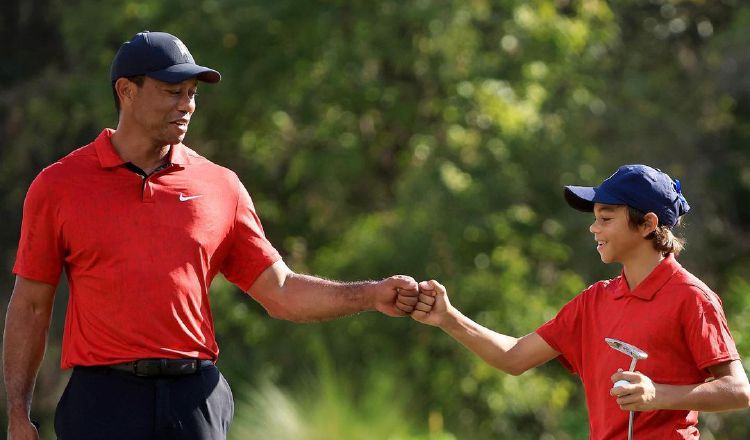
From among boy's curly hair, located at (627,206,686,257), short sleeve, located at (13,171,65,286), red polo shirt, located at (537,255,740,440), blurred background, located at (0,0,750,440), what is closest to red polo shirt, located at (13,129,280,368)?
short sleeve, located at (13,171,65,286)

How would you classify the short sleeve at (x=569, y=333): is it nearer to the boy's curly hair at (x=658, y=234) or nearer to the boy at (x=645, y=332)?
the boy at (x=645, y=332)

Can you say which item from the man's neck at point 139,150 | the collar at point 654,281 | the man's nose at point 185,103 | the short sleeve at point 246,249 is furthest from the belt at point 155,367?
the collar at point 654,281

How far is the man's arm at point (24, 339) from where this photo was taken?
4754mm

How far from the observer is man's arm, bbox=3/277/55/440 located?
475 centimetres

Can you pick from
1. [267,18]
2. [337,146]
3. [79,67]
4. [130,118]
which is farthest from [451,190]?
[130,118]

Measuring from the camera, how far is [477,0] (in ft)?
44.2

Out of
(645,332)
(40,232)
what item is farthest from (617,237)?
(40,232)

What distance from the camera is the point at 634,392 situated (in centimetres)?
425

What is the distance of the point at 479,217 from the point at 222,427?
8.24 meters

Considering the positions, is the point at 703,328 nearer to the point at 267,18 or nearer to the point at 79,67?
the point at 267,18

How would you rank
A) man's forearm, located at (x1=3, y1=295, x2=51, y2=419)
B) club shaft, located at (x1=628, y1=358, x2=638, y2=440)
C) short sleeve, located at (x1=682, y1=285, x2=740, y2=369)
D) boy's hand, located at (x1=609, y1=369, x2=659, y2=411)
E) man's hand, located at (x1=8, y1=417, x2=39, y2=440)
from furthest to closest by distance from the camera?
1. man's forearm, located at (x1=3, y1=295, x2=51, y2=419)
2. man's hand, located at (x1=8, y1=417, x2=39, y2=440)
3. short sleeve, located at (x1=682, y1=285, x2=740, y2=369)
4. club shaft, located at (x1=628, y1=358, x2=638, y2=440)
5. boy's hand, located at (x1=609, y1=369, x2=659, y2=411)

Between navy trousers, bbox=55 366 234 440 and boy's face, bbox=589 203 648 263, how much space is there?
147cm

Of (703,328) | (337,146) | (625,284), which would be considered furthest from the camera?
(337,146)

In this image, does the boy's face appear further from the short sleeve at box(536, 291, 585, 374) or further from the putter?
the putter
